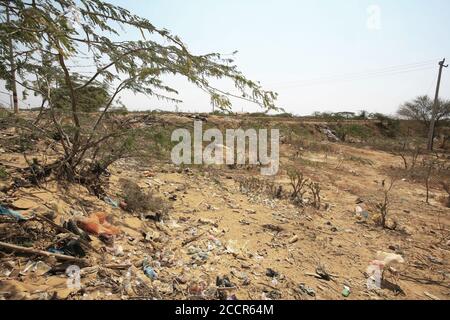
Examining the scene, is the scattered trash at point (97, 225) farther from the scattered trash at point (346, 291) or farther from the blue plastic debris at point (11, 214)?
the scattered trash at point (346, 291)

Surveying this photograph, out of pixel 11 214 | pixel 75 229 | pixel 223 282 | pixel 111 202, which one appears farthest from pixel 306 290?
pixel 11 214

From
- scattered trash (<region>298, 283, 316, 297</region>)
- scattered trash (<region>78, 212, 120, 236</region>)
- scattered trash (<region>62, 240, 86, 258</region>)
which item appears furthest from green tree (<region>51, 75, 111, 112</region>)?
scattered trash (<region>298, 283, 316, 297</region>)

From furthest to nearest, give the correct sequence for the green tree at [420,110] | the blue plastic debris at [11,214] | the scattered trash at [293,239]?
the green tree at [420,110] → the scattered trash at [293,239] → the blue plastic debris at [11,214]

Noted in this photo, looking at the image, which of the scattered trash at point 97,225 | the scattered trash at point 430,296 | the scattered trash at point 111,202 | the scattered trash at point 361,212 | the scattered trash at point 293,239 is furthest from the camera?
the scattered trash at point 361,212

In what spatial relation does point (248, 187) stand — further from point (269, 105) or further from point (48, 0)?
point (48, 0)

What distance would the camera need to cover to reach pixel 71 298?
2.09m

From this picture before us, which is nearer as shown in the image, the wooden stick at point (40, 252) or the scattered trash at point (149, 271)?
the wooden stick at point (40, 252)

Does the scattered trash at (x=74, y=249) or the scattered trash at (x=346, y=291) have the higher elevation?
the scattered trash at (x=74, y=249)

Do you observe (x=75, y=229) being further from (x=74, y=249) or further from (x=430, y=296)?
(x=430, y=296)

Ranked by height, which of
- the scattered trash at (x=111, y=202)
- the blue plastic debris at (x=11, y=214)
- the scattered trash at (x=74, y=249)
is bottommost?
the scattered trash at (x=74, y=249)

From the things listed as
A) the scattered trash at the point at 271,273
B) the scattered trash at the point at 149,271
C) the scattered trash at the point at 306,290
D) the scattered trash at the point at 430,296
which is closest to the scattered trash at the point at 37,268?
the scattered trash at the point at 149,271

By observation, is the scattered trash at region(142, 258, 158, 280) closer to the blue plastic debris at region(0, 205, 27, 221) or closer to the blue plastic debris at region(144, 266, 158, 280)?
the blue plastic debris at region(144, 266, 158, 280)

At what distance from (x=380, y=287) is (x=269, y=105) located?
2.24 metres

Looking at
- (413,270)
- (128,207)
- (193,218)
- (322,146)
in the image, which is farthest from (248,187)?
(322,146)
